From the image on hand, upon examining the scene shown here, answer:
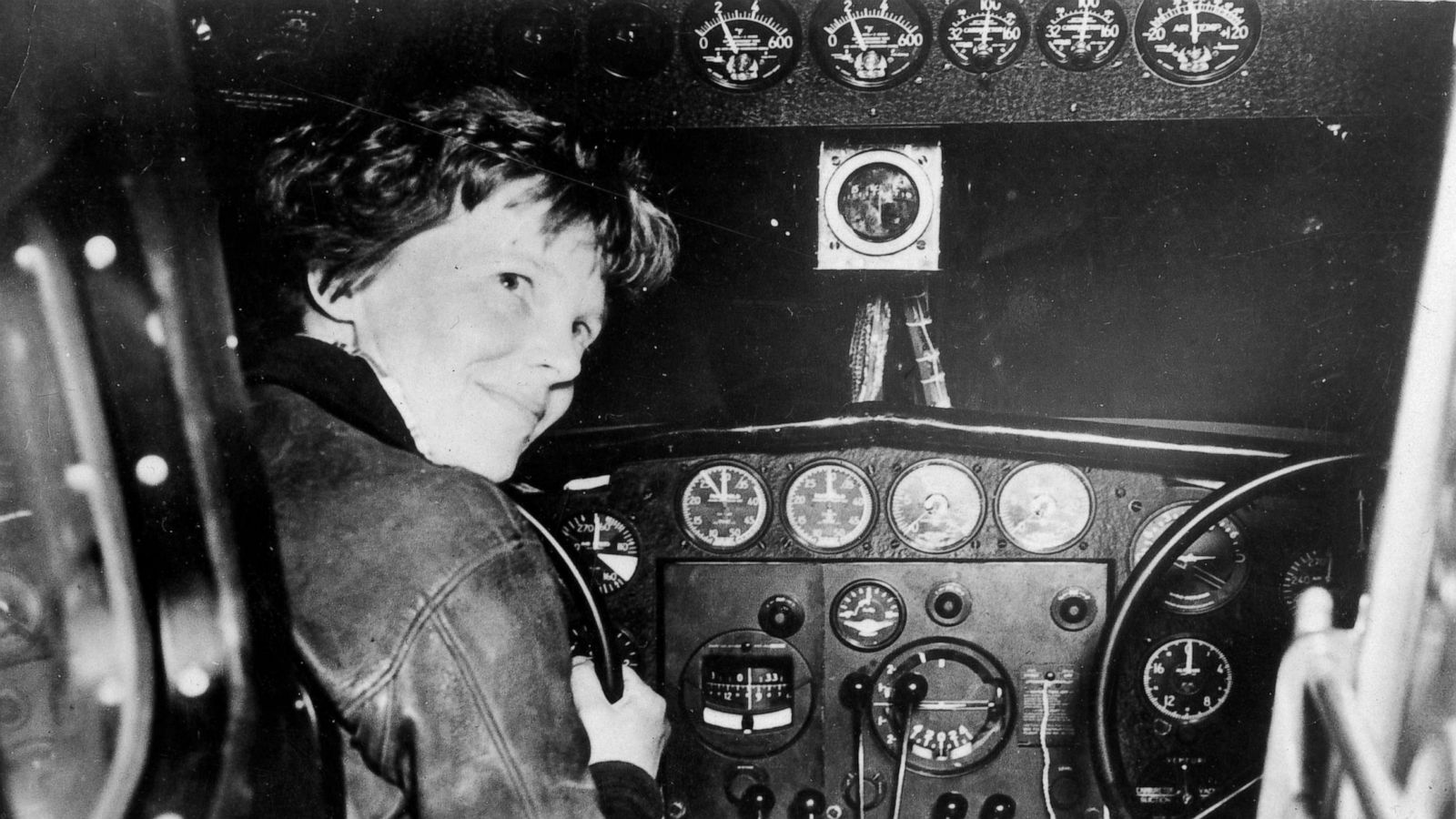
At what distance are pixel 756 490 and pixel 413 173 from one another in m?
0.74

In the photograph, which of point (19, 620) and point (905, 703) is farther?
point (905, 703)

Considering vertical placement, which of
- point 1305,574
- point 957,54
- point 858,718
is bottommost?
point 858,718

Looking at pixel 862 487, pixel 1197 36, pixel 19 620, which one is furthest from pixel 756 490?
pixel 19 620

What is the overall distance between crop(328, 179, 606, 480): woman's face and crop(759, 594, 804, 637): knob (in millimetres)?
483

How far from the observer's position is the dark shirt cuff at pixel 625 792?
157 centimetres

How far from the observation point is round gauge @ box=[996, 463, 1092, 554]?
5.39 ft

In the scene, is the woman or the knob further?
the knob

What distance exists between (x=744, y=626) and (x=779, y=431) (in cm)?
33

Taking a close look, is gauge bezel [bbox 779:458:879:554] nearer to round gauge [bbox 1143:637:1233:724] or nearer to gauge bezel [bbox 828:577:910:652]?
gauge bezel [bbox 828:577:910:652]

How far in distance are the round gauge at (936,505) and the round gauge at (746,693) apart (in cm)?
28

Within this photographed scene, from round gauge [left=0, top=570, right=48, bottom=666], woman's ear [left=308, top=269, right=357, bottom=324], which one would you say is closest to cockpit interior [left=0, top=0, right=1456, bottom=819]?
round gauge [left=0, top=570, right=48, bottom=666]

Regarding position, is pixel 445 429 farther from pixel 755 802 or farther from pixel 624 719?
pixel 755 802

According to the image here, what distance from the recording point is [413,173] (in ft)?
5.19

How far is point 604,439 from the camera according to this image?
5.40 feet
